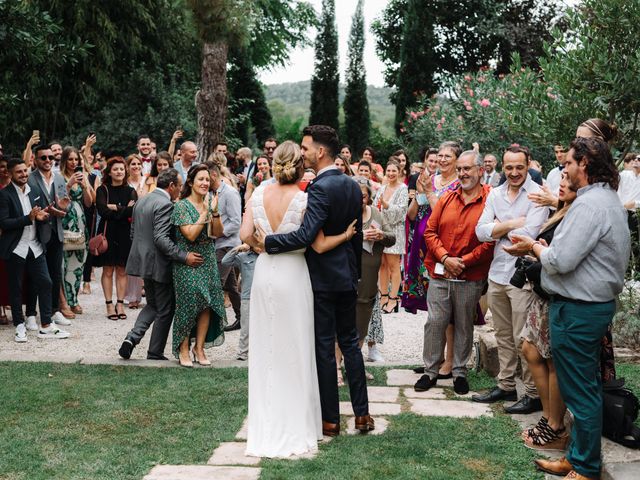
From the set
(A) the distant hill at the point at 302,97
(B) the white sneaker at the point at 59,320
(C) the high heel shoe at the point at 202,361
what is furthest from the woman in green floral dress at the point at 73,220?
(A) the distant hill at the point at 302,97

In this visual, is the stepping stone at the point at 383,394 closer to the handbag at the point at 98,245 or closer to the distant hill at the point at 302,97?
the handbag at the point at 98,245

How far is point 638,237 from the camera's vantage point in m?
8.09

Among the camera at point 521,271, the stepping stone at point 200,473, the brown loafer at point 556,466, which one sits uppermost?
the camera at point 521,271

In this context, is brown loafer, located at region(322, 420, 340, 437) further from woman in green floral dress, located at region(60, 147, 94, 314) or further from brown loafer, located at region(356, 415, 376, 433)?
woman in green floral dress, located at region(60, 147, 94, 314)

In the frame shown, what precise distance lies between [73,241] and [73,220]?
277 mm

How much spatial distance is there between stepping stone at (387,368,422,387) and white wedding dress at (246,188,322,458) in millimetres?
1852

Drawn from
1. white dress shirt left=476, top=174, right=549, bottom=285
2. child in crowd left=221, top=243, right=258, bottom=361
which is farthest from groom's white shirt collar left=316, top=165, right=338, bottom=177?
child in crowd left=221, top=243, right=258, bottom=361

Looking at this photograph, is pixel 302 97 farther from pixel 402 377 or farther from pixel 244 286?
pixel 402 377

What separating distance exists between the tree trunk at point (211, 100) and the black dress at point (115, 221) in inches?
193

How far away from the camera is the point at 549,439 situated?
5.23 metres

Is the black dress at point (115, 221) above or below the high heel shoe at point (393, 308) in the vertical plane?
above

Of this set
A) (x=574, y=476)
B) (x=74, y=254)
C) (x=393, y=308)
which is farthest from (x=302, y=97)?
(x=574, y=476)

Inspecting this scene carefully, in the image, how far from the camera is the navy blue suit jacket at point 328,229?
5176 mm

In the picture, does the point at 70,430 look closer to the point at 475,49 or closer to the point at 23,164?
the point at 23,164
